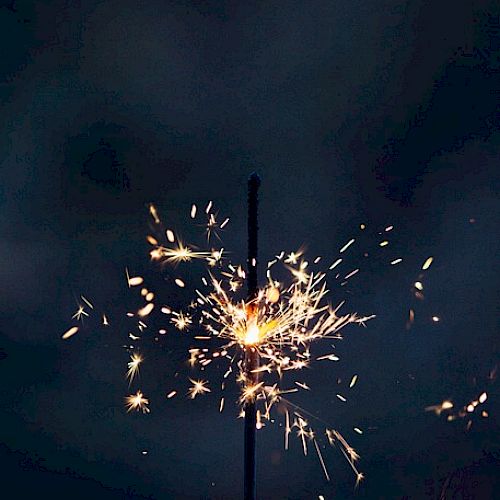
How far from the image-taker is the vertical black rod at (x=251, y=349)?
58.6 feet

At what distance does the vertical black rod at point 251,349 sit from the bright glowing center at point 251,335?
18cm

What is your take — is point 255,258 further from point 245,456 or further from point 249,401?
point 245,456

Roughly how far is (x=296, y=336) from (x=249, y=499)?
4.94 metres

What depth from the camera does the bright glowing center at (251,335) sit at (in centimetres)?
1834

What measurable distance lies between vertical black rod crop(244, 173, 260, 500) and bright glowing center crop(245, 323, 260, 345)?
0.18 meters

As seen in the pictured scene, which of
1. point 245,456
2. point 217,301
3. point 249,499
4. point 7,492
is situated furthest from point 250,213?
point 7,492

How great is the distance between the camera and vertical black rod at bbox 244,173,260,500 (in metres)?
17.9

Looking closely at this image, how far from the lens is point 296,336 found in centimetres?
1917

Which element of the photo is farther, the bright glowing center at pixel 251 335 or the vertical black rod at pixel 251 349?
the bright glowing center at pixel 251 335

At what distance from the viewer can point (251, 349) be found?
18.5m

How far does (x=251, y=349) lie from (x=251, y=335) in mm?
409

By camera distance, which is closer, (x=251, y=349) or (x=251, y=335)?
(x=251, y=335)

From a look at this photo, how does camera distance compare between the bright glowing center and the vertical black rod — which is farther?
the bright glowing center

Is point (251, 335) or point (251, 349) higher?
point (251, 335)
